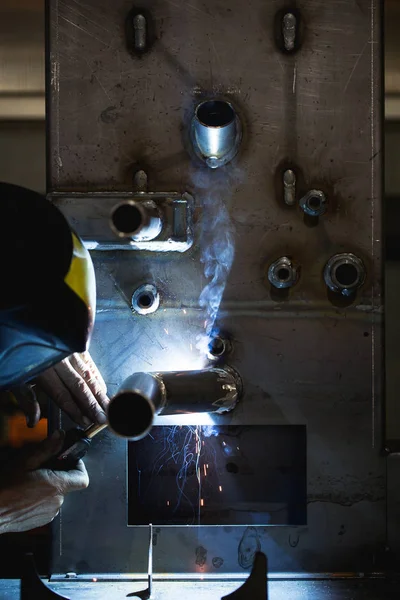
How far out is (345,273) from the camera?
130 centimetres

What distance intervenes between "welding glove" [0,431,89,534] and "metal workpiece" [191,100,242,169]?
0.73 m

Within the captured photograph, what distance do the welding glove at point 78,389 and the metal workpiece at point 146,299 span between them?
17 cm

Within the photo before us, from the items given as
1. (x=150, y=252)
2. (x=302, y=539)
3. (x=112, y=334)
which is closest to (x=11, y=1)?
(x=150, y=252)

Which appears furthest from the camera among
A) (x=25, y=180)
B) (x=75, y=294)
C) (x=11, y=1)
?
(x=25, y=180)

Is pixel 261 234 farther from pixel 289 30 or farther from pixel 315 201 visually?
pixel 289 30

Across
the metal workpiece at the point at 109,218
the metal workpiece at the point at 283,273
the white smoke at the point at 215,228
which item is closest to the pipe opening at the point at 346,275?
the metal workpiece at the point at 283,273

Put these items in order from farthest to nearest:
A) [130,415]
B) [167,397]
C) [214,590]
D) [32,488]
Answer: [214,590], [32,488], [167,397], [130,415]

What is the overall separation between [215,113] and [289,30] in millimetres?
286

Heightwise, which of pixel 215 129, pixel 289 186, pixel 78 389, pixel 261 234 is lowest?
pixel 78 389

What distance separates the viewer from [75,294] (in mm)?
845

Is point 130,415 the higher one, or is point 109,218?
point 109,218

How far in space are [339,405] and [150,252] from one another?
0.60m

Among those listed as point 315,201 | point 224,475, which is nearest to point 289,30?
point 315,201

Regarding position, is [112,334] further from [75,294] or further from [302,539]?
[302,539]
